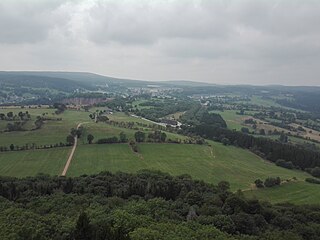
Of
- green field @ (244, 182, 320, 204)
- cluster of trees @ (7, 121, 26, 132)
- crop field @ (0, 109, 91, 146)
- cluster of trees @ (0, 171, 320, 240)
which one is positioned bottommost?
green field @ (244, 182, 320, 204)

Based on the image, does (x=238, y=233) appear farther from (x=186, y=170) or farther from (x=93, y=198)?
(x=186, y=170)

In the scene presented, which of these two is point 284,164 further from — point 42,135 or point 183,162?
point 42,135

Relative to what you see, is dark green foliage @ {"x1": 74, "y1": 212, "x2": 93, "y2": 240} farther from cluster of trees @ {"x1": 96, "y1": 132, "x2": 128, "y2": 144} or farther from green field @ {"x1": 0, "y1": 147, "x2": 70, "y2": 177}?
cluster of trees @ {"x1": 96, "y1": 132, "x2": 128, "y2": 144}

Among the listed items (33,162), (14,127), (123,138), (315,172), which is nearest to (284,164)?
(315,172)

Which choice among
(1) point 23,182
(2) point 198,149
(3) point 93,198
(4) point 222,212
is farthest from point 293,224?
(2) point 198,149

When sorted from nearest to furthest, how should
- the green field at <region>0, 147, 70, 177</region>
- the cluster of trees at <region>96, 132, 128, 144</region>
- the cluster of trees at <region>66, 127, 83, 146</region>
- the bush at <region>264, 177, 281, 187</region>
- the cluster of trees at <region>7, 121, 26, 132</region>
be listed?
1. the bush at <region>264, 177, 281, 187</region>
2. the green field at <region>0, 147, 70, 177</region>
3. the cluster of trees at <region>66, 127, 83, 146</region>
4. the cluster of trees at <region>96, 132, 128, 144</region>
5. the cluster of trees at <region>7, 121, 26, 132</region>

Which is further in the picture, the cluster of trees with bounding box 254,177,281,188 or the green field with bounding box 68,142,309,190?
the green field with bounding box 68,142,309,190

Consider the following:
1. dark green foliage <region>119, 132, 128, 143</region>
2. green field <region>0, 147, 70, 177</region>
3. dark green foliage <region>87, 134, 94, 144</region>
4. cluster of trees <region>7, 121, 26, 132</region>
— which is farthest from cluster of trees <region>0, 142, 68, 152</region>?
dark green foliage <region>119, 132, 128, 143</region>

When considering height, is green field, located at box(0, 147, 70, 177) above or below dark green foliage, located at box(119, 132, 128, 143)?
below
